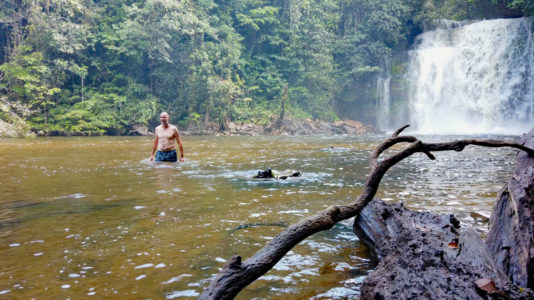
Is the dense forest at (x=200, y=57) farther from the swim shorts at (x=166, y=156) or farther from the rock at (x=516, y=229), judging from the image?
the rock at (x=516, y=229)

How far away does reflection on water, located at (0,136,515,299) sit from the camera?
2.66 m

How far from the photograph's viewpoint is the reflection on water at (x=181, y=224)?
105 inches

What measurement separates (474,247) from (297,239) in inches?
46.1

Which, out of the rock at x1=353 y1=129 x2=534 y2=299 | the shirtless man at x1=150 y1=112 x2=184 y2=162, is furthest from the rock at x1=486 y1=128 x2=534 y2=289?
the shirtless man at x1=150 y1=112 x2=184 y2=162

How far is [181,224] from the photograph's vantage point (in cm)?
420

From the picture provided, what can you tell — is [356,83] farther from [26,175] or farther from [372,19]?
[26,175]

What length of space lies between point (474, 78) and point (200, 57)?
2119cm

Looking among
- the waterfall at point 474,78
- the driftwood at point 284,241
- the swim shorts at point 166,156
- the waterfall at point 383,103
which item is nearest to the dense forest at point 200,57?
the waterfall at point 383,103

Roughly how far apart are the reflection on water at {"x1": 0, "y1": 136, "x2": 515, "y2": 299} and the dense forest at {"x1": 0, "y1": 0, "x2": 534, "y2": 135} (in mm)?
19704

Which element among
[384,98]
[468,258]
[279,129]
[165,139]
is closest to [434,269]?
[468,258]

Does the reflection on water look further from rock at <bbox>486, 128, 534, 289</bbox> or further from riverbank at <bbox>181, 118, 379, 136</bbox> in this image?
riverbank at <bbox>181, 118, 379, 136</bbox>

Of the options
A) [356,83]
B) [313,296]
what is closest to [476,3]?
[356,83]

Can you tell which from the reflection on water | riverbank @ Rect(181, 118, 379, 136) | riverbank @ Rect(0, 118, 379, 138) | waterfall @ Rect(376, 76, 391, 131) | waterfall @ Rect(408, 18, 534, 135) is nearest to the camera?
the reflection on water

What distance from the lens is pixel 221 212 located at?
4746mm
